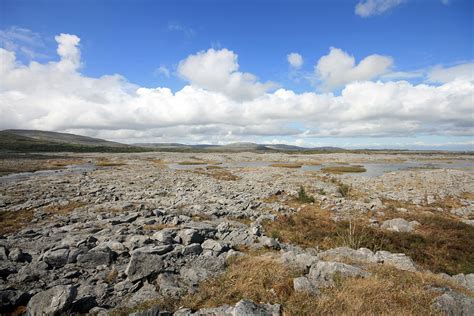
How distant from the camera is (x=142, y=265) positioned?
31.0 ft

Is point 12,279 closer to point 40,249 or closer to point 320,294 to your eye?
point 40,249

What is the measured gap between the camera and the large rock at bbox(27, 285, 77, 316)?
23.5 feet

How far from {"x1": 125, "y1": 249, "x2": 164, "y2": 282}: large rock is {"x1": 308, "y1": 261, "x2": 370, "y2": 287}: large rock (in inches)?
233

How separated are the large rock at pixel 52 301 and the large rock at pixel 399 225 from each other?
62.7 ft

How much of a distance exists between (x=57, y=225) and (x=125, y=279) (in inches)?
448

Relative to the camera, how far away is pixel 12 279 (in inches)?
357

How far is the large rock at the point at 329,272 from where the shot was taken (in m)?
8.65

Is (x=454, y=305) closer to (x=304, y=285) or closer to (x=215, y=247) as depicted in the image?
(x=304, y=285)

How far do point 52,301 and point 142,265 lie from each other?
112 inches

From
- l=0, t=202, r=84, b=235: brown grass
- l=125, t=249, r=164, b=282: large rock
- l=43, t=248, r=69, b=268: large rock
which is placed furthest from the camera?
l=0, t=202, r=84, b=235: brown grass

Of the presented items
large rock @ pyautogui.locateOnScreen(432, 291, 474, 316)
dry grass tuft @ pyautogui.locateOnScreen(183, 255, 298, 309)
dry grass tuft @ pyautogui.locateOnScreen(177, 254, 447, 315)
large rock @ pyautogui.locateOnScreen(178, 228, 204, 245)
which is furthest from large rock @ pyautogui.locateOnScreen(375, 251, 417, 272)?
large rock @ pyautogui.locateOnScreen(178, 228, 204, 245)

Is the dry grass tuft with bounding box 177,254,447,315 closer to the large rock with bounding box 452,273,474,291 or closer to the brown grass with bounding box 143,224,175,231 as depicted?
the large rock with bounding box 452,273,474,291

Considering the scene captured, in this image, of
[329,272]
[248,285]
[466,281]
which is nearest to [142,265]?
[248,285]

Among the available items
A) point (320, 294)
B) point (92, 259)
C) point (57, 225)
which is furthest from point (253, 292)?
point (57, 225)
